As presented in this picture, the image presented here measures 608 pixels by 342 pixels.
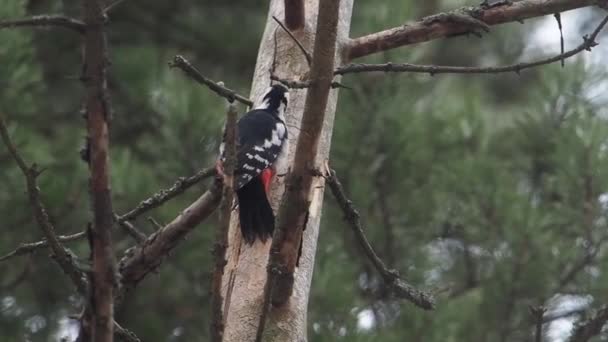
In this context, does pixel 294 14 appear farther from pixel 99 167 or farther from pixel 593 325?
pixel 99 167

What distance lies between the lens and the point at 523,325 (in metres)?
4.57

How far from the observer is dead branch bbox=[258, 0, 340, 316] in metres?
2.08

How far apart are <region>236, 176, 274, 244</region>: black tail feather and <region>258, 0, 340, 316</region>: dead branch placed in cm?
27

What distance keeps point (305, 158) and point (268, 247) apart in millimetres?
505

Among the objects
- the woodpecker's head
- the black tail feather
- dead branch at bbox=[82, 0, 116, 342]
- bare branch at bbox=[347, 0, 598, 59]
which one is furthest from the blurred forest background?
dead branch at bbox=[82, 0, 116, 342]

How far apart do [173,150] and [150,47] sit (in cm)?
146

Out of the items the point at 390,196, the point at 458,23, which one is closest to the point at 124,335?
the point at 458,23

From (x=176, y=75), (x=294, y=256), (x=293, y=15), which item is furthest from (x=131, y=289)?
(x=176, y=75)

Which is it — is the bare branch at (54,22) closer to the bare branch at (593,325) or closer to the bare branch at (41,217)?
the bare branch at (41,217)

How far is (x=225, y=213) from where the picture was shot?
5.78 feet

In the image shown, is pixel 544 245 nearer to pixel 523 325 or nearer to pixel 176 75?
pixel 523 325

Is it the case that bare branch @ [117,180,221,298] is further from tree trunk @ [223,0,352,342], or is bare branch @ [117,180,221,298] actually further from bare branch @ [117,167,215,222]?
bare branch @ [117,167,215,222]

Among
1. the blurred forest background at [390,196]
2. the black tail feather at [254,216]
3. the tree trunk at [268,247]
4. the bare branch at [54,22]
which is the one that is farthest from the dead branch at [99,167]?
the blurred forest background at [390,196]

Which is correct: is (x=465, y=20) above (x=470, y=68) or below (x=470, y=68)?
above
